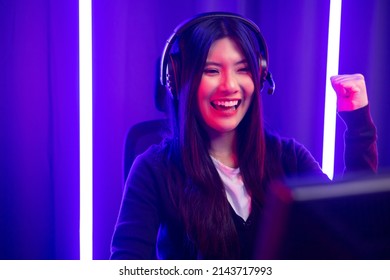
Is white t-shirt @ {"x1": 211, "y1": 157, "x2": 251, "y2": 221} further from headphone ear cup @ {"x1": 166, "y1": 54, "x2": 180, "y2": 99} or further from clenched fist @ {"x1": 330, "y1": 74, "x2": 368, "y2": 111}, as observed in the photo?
clenched fist @ {"x1": 330, "y1": 74, "x2": 368, "y2": 111}

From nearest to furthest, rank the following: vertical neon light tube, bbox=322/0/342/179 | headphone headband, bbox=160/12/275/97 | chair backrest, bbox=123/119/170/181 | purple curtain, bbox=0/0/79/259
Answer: headphone headband, bbox=160/12/275/97
chair backrest, bbox=123/119/170/181
purple curtain, bbox=0/0/79/259
vertical neon light tube, bbox=322/0/342/179

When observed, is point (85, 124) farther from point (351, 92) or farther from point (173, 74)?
point (351, 92)

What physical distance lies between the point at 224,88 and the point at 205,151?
0.17 metres

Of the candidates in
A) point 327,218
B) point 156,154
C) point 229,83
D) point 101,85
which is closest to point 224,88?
point 229,83

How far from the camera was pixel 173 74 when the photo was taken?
3.57 feet

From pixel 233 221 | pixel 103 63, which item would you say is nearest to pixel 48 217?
pixel 103 63

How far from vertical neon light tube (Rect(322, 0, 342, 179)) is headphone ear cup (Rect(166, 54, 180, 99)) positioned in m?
0.62

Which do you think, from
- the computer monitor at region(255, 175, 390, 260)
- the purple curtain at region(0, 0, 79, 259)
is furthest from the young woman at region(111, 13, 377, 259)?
the computer monitor at region(255, 175, 390, 260)

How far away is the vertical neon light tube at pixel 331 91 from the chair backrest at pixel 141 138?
63 centimetres

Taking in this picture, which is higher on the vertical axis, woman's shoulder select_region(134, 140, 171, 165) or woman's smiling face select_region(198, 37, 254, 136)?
woman's smiling face select_region(198, 37, 254, 136)

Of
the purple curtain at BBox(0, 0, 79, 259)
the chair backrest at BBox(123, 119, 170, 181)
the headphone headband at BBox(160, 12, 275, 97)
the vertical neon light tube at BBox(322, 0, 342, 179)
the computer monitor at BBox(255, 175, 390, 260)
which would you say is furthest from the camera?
the vertical neon light tube at BBox(322, 0, 342, 179)

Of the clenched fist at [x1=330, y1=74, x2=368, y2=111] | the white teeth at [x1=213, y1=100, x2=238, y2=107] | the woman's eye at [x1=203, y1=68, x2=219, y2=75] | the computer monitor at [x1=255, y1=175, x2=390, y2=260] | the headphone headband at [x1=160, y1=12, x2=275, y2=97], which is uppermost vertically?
the headphone headband at [x1=160, y1=12, x2=275, y2=97]

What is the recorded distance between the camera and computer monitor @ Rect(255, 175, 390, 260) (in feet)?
1.17

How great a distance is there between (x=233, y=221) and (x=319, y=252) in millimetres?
678
